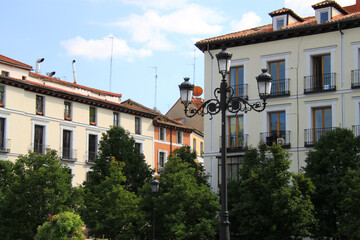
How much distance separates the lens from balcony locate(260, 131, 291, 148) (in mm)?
32719

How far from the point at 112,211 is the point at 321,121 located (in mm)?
11782

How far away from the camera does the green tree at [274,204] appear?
84.4 ft

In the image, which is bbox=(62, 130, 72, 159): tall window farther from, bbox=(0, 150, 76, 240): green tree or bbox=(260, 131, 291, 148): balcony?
bbox=(260, 131, 291, 148): balcony

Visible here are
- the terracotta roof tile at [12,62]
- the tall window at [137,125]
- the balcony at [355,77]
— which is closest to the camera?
the balcony at [355,77]

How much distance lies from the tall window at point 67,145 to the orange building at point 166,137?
32.0ft

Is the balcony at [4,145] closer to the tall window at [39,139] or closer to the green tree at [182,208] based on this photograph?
the tall window at [39,139]

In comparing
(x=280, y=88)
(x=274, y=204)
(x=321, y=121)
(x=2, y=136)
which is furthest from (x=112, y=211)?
(x=2, y=136)

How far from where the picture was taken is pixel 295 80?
3316 cm

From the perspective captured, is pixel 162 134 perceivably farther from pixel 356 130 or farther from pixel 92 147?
pixel 356 130

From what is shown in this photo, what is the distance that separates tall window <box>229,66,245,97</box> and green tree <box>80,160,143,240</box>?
8.21 metres

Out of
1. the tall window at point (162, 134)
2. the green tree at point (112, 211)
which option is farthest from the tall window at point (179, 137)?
the green tree at point (112, 211)

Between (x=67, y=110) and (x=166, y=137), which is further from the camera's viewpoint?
(x=166, y=137)

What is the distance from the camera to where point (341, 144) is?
89.5 feet

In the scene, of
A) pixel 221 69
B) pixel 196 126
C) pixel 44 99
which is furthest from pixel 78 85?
pixel 221 69
